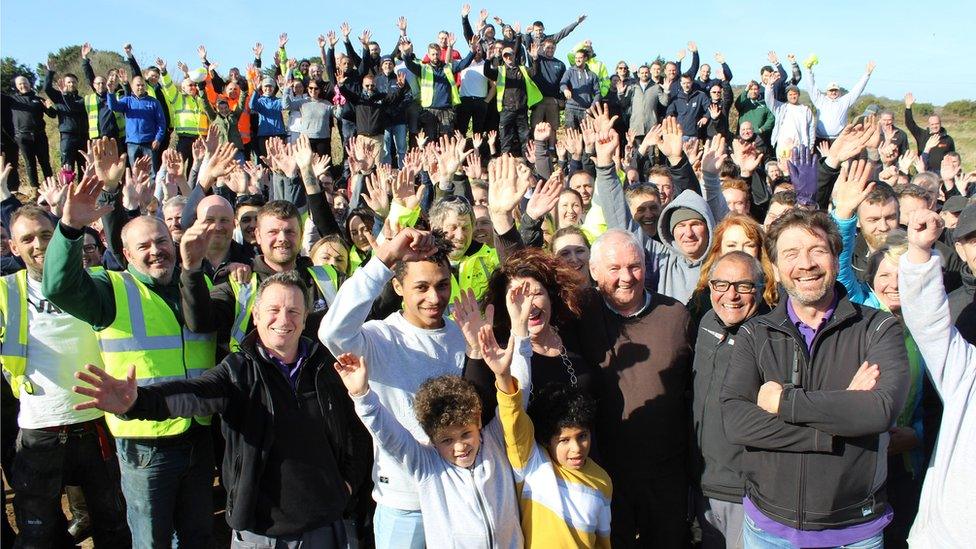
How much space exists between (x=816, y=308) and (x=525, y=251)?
1.34 meters

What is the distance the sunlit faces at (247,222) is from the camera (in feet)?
20.1

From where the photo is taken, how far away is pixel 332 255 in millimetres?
4910


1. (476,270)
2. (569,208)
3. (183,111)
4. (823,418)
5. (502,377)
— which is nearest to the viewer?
(823,418)

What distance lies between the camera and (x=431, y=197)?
825 centimetres

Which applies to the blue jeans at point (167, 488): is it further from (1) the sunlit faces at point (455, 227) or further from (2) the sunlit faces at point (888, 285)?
(2) the sunlit faces at point (888, 285)

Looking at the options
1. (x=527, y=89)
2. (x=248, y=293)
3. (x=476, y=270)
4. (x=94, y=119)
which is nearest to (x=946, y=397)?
(x=476, y=270)

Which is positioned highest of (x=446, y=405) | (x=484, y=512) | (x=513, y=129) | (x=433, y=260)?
(x=513, y=129)

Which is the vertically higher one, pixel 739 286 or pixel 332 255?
pixel 332 255

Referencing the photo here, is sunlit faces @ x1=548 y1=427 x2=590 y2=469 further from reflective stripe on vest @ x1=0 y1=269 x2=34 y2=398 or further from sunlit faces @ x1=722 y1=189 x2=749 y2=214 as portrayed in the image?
sunlit faces @ x1=722 y1=189 x2=749 y2=214

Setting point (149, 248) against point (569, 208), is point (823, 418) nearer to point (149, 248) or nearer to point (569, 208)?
point (149, 248)

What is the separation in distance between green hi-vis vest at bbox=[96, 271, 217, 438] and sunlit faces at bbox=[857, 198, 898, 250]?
4.22 metres

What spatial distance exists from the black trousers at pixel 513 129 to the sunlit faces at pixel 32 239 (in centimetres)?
1019

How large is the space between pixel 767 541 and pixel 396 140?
11259 millimetres

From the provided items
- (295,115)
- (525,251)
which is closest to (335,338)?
(525,251)
